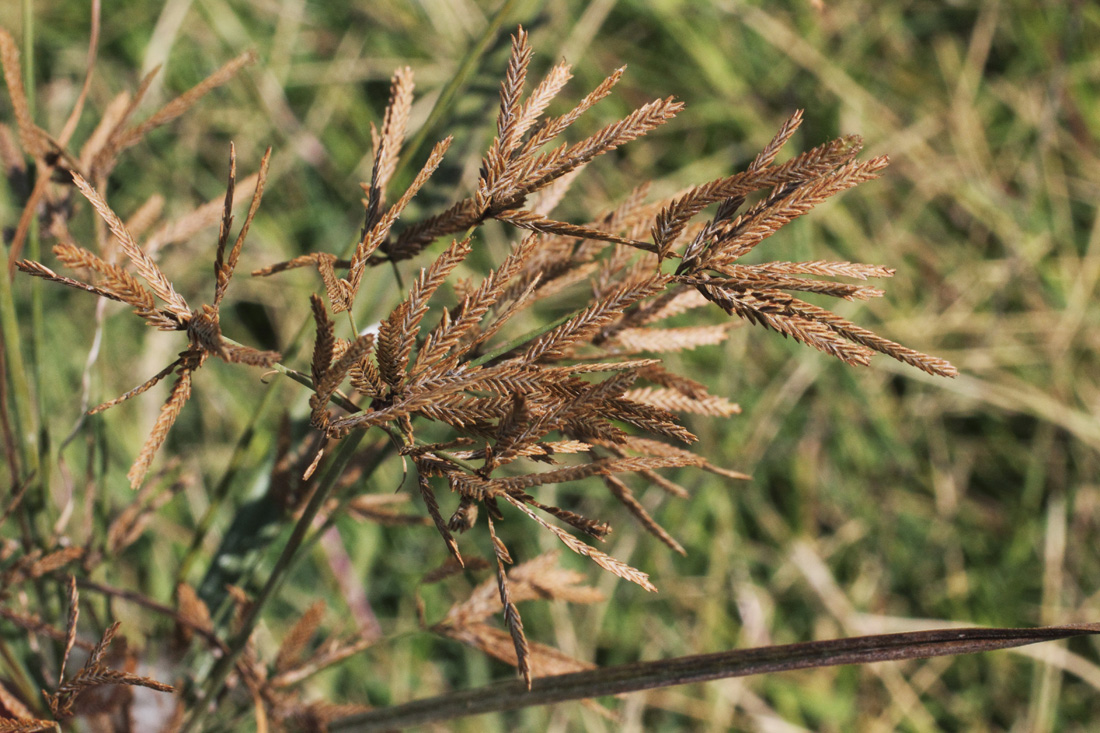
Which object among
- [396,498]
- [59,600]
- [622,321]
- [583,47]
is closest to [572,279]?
[622,321]

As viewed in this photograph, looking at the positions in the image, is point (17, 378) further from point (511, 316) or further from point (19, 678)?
point (511, 316)

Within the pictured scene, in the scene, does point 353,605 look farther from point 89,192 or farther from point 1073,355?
point 1073,355

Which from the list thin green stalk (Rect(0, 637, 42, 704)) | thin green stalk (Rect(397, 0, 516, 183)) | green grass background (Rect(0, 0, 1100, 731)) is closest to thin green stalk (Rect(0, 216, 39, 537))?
thin green stalk (Rect(0, 637, 42, 704))

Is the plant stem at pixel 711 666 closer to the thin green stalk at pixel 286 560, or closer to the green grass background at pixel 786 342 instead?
the thin green stalk at pixel 286 560

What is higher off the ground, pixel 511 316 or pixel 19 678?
pixel 511 316

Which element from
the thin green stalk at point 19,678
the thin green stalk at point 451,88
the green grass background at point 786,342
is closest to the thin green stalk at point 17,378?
the thin green stalk at point 19,678

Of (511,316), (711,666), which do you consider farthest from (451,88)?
(711,666)
